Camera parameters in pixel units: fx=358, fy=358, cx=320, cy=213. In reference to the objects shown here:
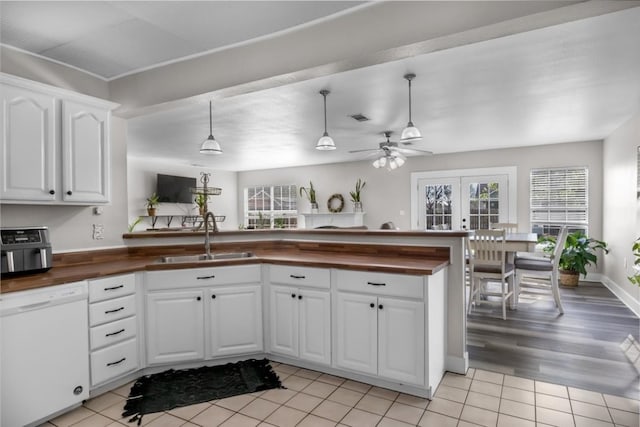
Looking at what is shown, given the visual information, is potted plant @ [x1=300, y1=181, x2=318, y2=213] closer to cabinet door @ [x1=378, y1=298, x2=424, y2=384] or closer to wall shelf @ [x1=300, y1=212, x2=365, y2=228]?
wall shelf @ [x1=300, y1=212, x2=365, y2=228]

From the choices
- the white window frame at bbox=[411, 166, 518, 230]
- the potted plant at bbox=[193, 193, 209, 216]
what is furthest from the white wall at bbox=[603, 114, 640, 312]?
the potted plant at bbox=[193, 193, 209, 216]

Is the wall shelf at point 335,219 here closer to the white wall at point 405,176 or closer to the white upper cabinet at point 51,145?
the white wall at point 405,176

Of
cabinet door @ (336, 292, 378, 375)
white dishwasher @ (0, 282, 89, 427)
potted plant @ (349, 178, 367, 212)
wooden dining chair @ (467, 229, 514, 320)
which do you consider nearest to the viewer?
white dishwasher @ (0, 282, 89, 427)

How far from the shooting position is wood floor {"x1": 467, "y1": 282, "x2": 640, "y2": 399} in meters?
2.68

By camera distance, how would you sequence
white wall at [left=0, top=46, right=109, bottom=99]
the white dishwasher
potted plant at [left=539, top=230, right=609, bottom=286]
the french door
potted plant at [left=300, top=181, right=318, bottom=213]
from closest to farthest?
the white dishwasher → white wall at [left=0, top=46, right=109, bottom=99] → potted plant at [left=539, top=230, right=609, bottom=286] → the french door → potted plant at [left=300, top=181, right=318, bottom=213]

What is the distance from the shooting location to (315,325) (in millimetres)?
2709

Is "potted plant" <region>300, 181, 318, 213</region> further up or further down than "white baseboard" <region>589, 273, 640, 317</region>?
further up

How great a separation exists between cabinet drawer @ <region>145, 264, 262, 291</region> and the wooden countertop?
43mm

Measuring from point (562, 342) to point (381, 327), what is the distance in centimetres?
212

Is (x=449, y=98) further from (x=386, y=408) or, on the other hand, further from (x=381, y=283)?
(x=386, y=408)

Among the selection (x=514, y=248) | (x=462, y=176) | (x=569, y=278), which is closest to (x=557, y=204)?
(x=569, y=278)

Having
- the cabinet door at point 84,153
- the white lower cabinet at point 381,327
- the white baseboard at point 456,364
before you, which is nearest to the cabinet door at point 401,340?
the white lower cabinet at point 381,327

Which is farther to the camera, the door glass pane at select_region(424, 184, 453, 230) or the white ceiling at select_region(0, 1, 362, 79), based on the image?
the door glass pane at select_region(424, 184, 453, 230)

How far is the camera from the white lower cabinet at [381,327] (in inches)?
92.4
